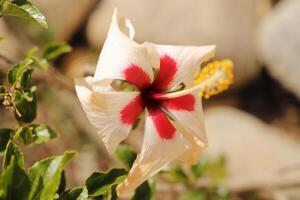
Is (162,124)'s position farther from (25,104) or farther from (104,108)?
(25,104)

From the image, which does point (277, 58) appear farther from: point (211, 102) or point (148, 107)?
point (148, 107)

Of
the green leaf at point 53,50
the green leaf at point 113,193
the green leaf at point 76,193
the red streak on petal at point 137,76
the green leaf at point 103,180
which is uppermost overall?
the red streak on petal at point 137,76

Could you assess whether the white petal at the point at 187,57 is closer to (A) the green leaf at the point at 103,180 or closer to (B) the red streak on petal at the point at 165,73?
(B) the red streak on petal at the point at 165,73

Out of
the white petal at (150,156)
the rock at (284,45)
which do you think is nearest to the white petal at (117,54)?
the white petal at (150,156)

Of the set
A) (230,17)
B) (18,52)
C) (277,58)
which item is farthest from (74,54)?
(277,58)

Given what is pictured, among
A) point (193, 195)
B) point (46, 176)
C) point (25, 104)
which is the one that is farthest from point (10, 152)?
point (193, 195)

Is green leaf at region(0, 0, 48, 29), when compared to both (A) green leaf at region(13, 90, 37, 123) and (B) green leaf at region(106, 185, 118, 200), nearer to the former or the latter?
(A) green leaf at region(13, 90, 37, 123)
